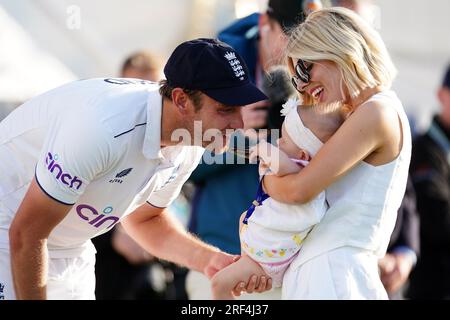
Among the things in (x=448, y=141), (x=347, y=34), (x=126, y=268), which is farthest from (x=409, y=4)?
(x=347, y=34)

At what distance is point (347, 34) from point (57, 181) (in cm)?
111

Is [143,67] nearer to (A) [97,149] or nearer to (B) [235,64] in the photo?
(B) [235,64]

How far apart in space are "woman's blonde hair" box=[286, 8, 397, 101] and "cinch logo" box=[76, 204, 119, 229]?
3.25 feet

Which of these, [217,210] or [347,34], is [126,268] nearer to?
[217,210]

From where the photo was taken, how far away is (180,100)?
11.1 ft

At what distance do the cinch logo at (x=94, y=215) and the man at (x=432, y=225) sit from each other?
8.81 ft

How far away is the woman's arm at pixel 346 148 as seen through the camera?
2873 millimetres

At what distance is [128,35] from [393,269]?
12.6 ft

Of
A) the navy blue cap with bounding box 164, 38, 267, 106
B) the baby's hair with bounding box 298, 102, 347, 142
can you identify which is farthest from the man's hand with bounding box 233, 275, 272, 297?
the navy blue cap with bounding box 164, 38, 267, 106

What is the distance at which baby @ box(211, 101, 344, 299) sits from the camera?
3.00m

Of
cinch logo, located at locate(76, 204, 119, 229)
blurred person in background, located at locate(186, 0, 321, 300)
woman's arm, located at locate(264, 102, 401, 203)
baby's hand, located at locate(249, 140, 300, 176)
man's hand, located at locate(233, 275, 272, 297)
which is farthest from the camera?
blurred person in background, located at locate(186, 0, 321, 300)

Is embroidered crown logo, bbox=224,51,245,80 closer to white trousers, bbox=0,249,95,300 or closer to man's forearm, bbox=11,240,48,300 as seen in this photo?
man's forearm, bbox=11,240,48,300

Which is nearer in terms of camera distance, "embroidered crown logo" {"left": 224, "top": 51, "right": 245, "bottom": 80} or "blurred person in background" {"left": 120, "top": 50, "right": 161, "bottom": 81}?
"embroidered crown logo" {"left": 224, "top": 51, "right": 245, "bottom": 80}

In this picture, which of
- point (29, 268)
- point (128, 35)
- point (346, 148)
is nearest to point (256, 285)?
point (346, 148)
